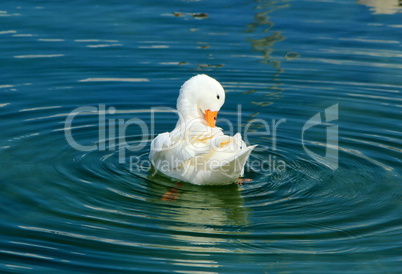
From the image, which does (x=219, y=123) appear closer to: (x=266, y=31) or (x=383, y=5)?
(x=266, y=31)

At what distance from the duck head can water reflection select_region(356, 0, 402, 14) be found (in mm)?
8403

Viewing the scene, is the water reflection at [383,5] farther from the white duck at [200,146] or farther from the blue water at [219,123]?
the white duck at [200,146]

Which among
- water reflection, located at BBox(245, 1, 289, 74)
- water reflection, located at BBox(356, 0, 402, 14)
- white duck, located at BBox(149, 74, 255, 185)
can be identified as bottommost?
white duck, located at BBox(149, 74, 255, 185)

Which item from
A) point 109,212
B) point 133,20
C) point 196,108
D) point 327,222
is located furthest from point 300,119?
point 133,20

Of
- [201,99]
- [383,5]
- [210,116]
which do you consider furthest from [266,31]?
[201,99]

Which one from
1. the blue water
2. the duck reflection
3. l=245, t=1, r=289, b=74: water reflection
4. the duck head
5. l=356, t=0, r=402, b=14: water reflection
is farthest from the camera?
l=356, t=0, r=402, b=14: water reflection

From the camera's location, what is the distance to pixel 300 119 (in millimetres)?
9992

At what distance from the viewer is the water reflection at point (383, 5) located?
15.6 m

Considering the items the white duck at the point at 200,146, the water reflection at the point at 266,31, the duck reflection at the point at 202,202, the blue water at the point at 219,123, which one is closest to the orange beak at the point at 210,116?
the white duck at the point at 200,146

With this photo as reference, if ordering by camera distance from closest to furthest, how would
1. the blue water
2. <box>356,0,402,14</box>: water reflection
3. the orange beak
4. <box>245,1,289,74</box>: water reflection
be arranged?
the blue water < the orange beak < <box>245,1,289,74</box>: water reflection < <box>356,0,402,14</box>: water reflection

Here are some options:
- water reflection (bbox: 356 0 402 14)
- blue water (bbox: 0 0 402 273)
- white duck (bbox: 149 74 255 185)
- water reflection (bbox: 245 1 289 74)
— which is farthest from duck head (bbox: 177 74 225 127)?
water reflection (bbox: 356 0 402 14)

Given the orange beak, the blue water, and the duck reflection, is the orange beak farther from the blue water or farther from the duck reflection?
the duck reflection

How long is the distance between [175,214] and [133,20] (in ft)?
27.0

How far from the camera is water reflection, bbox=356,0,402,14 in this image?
51.3 ft
